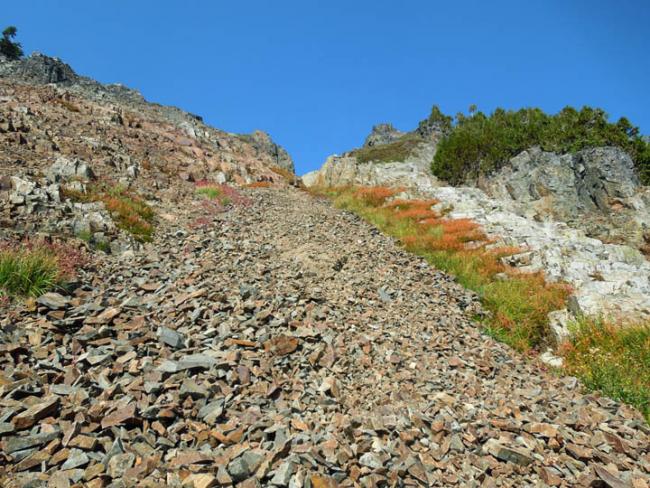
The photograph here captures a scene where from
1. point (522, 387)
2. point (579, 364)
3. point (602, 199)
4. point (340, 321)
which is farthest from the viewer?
point (602, 199)

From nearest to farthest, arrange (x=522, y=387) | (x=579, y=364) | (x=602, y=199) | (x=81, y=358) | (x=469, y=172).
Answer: (x=81, y=358) → (x=522, y=387) → (x=579, y=364) → (x=602, y=199) → (x=469, y=172)

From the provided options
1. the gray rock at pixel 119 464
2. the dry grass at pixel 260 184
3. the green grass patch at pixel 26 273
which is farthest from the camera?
the dry grass at pixel 260 184

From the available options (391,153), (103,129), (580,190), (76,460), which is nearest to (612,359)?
(76,460)

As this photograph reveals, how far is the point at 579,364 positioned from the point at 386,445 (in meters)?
6.94

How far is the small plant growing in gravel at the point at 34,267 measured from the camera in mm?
7125

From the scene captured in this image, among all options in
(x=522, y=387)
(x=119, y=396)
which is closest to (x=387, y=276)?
(x=522, y=387)

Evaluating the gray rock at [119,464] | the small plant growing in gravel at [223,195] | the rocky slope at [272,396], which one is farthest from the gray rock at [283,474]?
the small plant growing in gravel at [223,195]

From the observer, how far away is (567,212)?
49.5m

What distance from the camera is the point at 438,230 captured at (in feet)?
65.7

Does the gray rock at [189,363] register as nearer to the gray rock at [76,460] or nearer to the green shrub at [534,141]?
the gray rock at [76,460]

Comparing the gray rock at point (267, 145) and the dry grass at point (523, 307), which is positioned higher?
the gray rock at point (267, 145)

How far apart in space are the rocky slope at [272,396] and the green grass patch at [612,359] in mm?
578

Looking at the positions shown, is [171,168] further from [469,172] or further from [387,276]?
[469,172]

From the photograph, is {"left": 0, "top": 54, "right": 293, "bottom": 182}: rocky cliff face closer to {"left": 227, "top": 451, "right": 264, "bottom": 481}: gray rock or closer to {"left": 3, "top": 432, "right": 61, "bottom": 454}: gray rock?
{"left": 3, "top": 432, "right": 61, "bottom": 454}: gray rock
